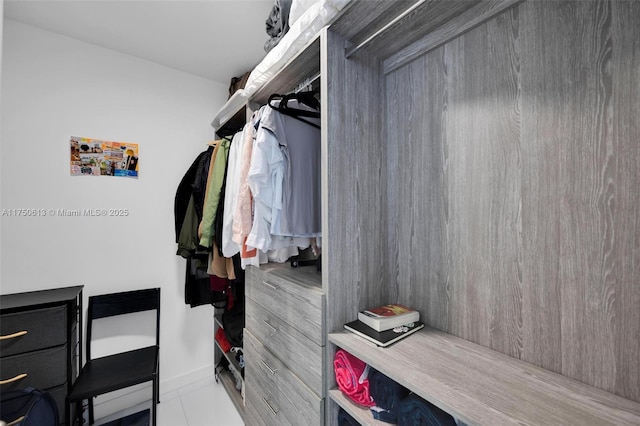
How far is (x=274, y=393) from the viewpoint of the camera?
1293 millimetres

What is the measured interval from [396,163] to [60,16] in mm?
2141

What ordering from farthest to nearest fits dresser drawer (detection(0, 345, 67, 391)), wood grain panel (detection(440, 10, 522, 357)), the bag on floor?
dresser drawer (detection(0, 345, 67, 391))
the bag on floor
wood grain panel (detection(440, 10, 522, 357))

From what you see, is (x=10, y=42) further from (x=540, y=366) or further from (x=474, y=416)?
(x=540, y=366)

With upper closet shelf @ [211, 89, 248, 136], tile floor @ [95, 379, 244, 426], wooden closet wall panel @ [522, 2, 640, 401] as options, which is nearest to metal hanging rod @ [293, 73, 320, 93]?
upper closet shelf @ [211, 89, 248, 136]

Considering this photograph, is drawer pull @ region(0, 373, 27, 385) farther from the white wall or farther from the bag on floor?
the white wall

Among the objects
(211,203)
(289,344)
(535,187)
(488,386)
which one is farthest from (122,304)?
(535,187)

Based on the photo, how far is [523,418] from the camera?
22.4 inches

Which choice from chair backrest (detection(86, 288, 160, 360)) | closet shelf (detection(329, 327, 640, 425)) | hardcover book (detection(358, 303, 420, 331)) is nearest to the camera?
closet shelf (detection(329, 327, 640, 425))

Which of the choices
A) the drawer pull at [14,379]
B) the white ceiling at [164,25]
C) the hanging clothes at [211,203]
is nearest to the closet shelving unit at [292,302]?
the hanging clothes at [211,203]

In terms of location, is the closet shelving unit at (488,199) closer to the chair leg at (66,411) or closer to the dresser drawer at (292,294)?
the dresser drawer at (292,294)

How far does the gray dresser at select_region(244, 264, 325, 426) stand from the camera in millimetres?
1037

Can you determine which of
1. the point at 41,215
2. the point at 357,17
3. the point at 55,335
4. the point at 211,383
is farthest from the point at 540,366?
the point at 41,215

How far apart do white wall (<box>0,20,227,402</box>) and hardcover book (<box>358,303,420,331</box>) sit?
1.76 metres

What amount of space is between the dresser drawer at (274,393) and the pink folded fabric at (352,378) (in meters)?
0.13
